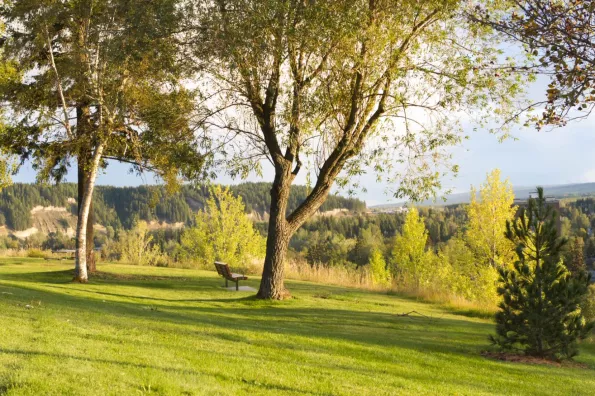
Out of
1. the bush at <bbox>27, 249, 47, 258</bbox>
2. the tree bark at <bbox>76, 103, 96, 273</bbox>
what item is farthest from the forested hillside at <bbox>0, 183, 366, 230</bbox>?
the tree bark at <bbox>76, 103, 96, 273</bbox>

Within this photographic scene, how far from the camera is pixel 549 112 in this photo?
654 centimetres

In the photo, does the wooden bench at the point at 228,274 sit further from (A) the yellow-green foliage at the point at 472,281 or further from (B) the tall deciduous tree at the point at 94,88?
(A) the yellow-green foliage at the point at 472,281

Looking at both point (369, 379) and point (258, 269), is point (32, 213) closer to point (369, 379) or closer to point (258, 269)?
point (258, 269)

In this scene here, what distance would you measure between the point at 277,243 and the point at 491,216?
2550 centimetres

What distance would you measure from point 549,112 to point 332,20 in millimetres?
8792

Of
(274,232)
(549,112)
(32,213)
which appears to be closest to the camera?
(549,112)

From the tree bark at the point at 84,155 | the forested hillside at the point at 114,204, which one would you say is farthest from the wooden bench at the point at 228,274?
the forested hillside at the point at 114,204

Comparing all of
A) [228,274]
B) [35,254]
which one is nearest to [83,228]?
[228,274]

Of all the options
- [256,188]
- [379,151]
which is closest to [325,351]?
[379,151]

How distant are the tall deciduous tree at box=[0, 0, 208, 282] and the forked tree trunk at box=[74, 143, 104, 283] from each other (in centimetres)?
3

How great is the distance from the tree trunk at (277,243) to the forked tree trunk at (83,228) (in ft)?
20.2

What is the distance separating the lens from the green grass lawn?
6297 mm

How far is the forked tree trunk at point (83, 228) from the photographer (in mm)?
18484

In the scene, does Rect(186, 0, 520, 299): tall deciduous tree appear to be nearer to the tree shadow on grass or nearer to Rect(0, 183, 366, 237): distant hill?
the tree shadow on grass
